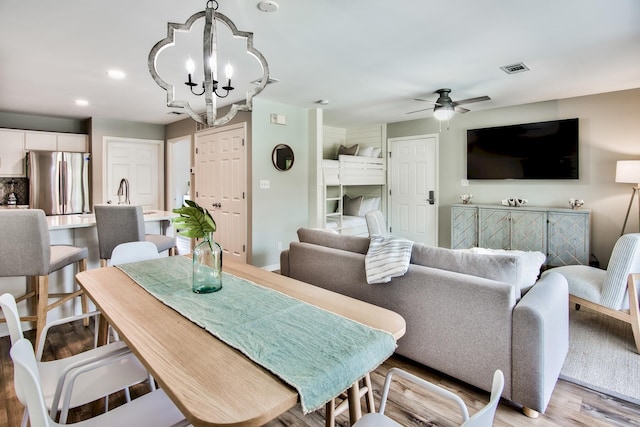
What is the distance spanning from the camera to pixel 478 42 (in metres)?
2.89

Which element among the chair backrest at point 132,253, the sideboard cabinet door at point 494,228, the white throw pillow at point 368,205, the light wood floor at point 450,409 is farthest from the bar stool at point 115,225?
the sideboard cabinet door at point 494,228

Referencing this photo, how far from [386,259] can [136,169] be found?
581 cm

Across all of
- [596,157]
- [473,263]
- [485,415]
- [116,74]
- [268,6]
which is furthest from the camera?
[596,157]

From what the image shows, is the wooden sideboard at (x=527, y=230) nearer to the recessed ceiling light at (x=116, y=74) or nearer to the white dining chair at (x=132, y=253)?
the white dining chair at (x=132, y=253)

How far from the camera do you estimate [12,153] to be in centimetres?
542

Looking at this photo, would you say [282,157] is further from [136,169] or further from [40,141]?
[40,141]

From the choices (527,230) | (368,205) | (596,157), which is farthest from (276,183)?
(596,157)

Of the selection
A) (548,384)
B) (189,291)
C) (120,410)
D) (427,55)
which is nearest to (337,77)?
(427,55)

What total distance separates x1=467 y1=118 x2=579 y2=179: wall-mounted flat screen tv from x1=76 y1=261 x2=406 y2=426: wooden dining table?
471cm

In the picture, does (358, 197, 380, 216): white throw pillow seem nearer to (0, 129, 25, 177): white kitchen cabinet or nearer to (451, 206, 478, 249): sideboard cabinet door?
(451, 206, 478, 249): sideboard cabinet door

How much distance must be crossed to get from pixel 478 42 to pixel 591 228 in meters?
3.35

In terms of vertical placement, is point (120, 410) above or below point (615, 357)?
above

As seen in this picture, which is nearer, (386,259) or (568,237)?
(386,259)

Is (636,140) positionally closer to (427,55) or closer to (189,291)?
(427,55)
